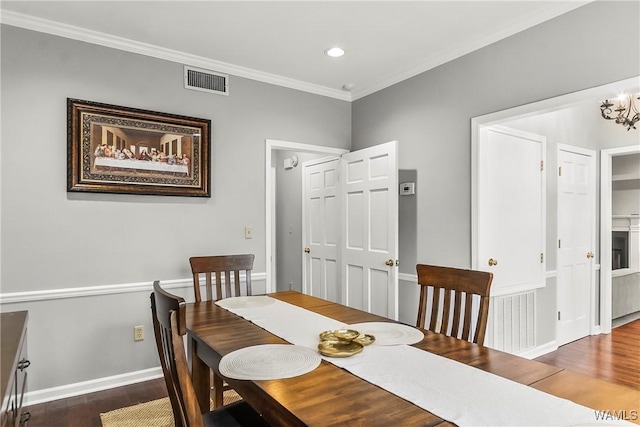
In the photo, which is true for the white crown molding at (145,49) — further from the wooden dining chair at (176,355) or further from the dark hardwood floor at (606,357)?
the dark hardwood floor at (606,357)

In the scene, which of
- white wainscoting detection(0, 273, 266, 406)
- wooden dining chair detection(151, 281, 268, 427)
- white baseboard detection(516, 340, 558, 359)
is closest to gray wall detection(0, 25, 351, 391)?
white wainscoting detection(0, 273, 266, 406)

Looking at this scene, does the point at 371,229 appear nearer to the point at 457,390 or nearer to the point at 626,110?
the point at 457,390

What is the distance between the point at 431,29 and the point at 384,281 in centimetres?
208

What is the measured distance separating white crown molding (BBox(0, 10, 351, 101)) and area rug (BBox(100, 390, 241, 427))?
2.60 metres

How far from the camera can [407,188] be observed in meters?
3.55

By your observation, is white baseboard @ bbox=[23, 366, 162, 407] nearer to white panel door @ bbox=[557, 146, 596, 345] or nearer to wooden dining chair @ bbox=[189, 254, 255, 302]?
wooden dining chair @ bbox=[189, 254, 255, 302]

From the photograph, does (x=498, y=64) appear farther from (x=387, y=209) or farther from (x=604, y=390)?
(x=604, y=390)

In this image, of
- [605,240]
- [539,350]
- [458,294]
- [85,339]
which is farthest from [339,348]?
[605,240]

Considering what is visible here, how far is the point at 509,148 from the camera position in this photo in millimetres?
3338

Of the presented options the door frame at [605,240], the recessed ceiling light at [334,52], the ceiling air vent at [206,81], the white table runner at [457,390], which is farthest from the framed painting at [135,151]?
the door frame at [605,240]

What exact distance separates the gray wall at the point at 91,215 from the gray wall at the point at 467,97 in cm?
147

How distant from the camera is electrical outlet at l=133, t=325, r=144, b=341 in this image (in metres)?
2.98

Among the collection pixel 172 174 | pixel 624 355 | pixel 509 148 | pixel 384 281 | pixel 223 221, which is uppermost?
pixel 509 148

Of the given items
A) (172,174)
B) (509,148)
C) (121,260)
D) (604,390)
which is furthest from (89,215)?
(509,148)
